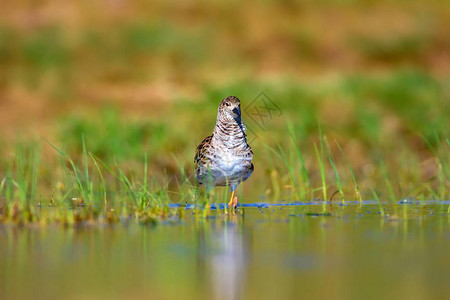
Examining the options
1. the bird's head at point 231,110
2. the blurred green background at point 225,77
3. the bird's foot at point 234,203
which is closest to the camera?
the bird's foot at point 234,203

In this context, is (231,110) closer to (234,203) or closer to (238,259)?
(234,203)

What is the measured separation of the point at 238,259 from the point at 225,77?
15.2 meters

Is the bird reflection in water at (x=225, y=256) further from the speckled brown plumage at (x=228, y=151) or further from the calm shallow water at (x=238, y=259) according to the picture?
the speckled brown plumage at (x=228, y=151)

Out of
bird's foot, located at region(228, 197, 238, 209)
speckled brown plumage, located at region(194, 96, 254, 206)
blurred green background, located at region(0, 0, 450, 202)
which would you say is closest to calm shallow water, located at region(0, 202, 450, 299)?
bird's foot, located at region(228, 197, 238, 209)

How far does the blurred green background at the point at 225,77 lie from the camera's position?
1330 cm

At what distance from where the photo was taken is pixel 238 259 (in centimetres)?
598

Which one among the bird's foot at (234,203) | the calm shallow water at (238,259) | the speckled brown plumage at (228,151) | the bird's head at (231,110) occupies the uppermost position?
the bird's head at (231,110)

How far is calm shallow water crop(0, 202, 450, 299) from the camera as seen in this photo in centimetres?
501

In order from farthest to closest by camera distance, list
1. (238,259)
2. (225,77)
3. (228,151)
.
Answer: (225,77) < (228,151) < (238,259)

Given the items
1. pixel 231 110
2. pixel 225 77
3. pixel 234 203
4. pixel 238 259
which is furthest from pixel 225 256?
pixel 225 77

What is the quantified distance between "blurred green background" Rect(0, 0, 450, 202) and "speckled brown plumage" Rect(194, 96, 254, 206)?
1445mm

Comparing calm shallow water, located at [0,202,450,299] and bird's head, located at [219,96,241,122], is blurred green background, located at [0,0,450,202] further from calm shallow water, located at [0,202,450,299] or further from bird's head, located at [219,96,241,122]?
calm shallow water, located at [0,202,450,299]

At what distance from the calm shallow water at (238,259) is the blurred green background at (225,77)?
2.69m

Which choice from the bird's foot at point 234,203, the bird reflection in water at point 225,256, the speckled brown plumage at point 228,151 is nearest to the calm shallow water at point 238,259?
the bird reflection in water at point 225,256
